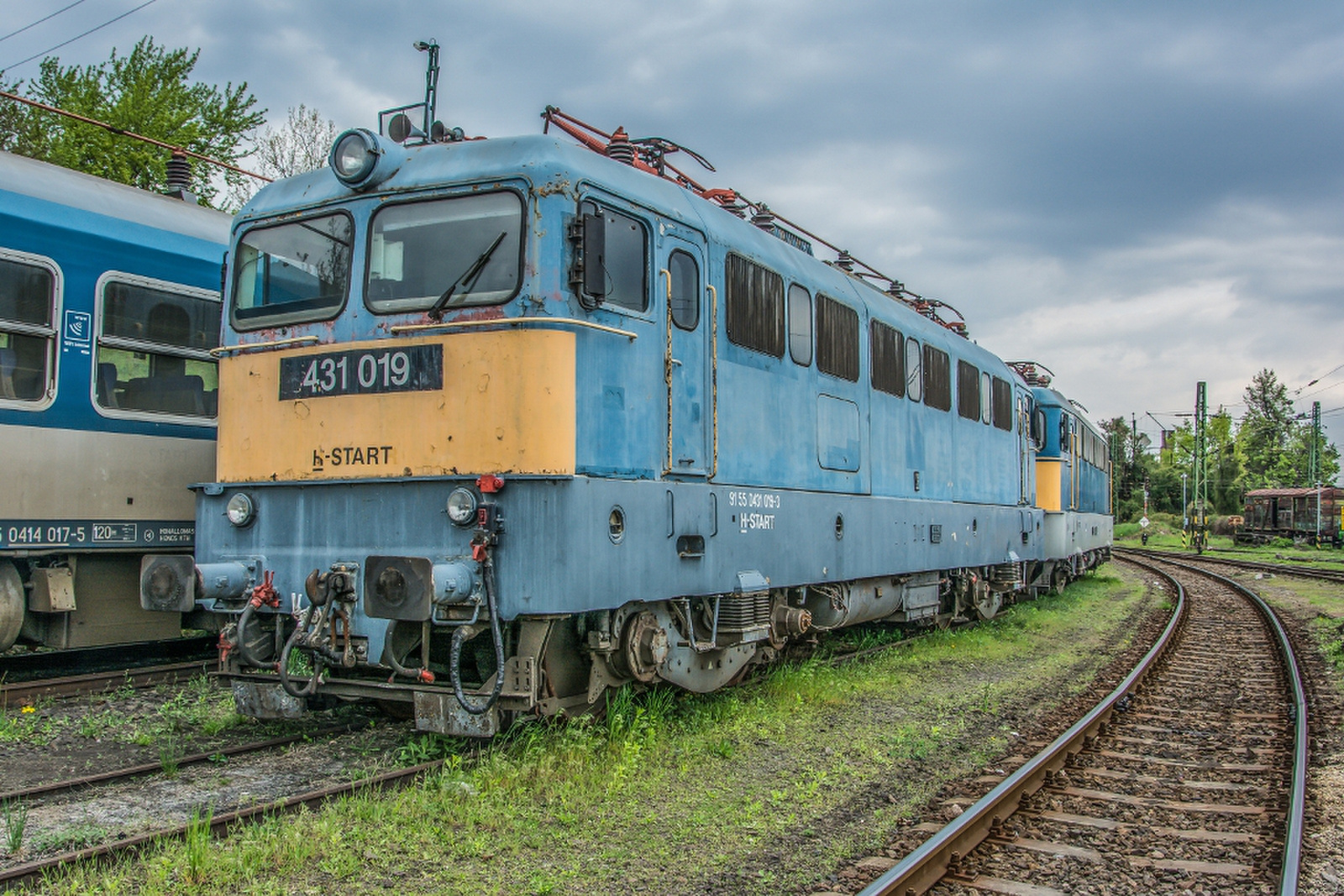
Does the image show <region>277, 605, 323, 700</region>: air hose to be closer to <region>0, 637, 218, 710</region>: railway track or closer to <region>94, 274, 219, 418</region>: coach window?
<region>0, 637, 218, 710</region>: railway track

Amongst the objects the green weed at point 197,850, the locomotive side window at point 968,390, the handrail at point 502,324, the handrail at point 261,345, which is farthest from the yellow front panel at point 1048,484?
the green weed at point 197,850

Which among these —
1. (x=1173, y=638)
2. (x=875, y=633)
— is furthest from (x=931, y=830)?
(x=1173, y=638)

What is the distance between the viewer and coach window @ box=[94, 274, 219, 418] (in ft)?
29.1

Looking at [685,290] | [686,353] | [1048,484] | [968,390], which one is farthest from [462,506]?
[1048,484]

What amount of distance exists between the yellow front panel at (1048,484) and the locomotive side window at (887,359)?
8525 millimetres

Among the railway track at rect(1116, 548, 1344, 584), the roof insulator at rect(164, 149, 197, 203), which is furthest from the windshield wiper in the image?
the railway track at rect(1116, 548, 1344, 584)

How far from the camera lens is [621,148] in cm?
778

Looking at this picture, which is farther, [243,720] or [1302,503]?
[1302,503]

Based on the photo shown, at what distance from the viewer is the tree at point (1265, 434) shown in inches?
3270

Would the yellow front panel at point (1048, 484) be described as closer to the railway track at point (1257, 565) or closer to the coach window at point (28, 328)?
the railway track at point (1257, 565)

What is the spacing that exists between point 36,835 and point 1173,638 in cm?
1293

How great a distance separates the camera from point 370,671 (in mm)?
6594

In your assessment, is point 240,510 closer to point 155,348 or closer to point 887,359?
point 155,348

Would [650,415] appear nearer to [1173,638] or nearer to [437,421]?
[437,421]
